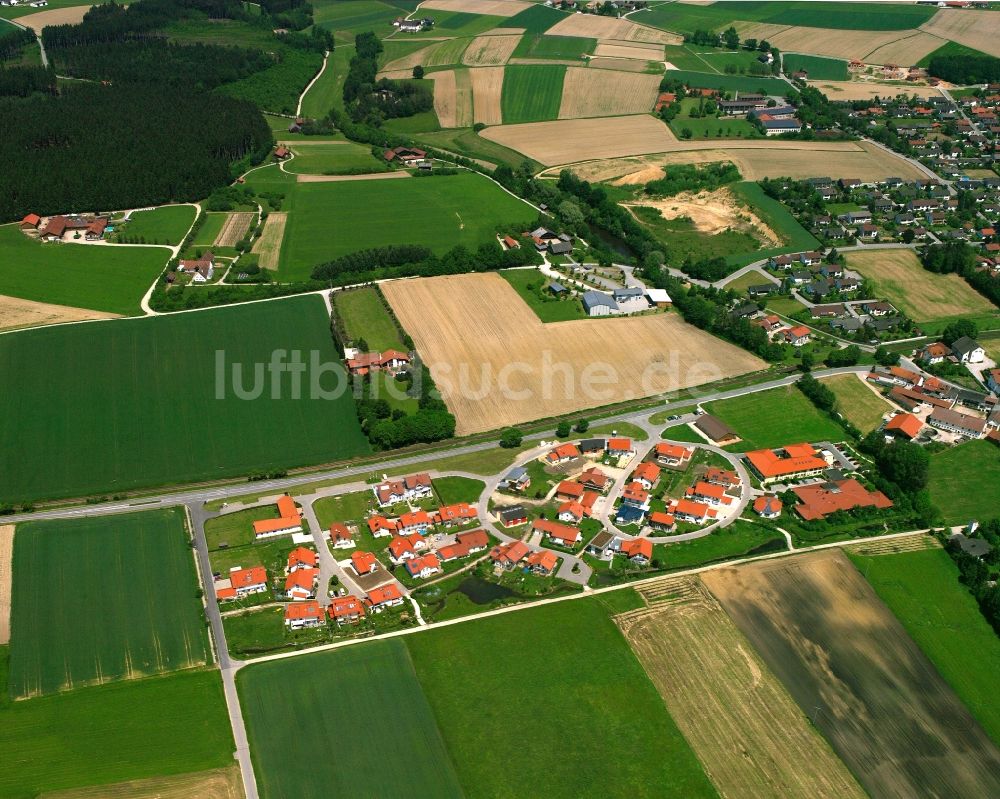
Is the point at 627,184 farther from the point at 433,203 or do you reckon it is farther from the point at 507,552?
the point at 507,552

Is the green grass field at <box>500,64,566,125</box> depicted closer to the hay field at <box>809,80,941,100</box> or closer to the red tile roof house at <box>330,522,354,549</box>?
the hay field at <box>809,80,941,100</box>

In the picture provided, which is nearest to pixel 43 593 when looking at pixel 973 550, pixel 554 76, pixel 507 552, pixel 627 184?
pixel 507 552

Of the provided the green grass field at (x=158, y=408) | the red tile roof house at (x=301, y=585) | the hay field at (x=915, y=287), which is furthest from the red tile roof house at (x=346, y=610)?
the hay field at (x=915, y=287)

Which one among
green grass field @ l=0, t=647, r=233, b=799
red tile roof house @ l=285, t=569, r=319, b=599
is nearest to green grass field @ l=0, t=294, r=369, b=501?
red tile roof house @ l=285, t=569, r=319, b=599

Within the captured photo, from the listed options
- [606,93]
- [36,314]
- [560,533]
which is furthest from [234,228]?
[606,93]

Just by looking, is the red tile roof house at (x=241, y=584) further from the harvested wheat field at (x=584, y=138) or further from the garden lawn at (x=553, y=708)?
the harvested wheat field at (x=584, y=138)

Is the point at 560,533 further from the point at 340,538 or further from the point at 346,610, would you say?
the point at 346,610
